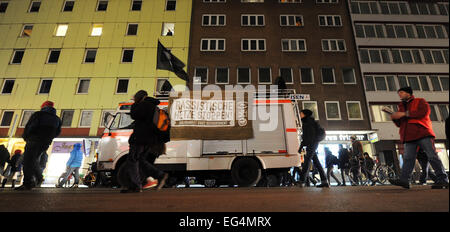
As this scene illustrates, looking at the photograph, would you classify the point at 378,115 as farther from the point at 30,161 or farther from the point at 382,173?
the point at 30,161

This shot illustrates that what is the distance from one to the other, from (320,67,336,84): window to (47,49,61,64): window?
919 inches

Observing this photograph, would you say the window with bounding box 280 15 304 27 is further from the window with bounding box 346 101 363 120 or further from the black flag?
the black flag

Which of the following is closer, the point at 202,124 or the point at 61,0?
the point at 202,124

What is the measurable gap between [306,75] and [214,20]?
10157 millimetres

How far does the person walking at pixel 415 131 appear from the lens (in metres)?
3.29

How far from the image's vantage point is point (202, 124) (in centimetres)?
652

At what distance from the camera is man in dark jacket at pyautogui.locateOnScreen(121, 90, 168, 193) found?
131 inches

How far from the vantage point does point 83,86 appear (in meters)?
17.7

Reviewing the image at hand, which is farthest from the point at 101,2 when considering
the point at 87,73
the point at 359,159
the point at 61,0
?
the point at 359,159

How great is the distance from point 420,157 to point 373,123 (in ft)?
48.6

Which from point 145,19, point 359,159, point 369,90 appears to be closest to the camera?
point 359,159

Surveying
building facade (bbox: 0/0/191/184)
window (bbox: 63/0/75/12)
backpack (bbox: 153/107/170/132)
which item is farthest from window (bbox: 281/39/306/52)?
window (bbox: 63/0/75/12)

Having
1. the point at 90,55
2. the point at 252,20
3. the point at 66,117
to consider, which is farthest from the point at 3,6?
the point at 252,20

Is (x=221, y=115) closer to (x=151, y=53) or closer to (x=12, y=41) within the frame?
(x=151, y=53)
